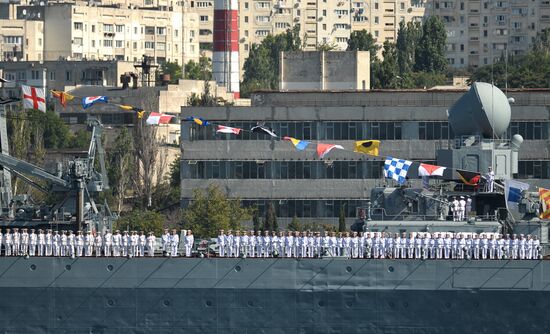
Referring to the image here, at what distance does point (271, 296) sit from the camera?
4884 cm

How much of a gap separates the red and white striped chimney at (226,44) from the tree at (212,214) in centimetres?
4734

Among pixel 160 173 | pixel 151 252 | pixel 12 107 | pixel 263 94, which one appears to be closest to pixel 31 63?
pixel 12 107

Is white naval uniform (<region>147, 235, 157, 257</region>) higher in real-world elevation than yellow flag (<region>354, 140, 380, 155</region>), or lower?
lower

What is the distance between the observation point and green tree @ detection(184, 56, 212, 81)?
6077 inches

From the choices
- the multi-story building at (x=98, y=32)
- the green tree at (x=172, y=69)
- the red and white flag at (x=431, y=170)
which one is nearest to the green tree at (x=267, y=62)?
the green tree at (x=172, y=69)

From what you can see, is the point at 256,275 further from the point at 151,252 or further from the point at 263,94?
the point at 263,94

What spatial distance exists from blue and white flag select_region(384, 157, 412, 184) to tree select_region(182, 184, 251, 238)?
16725 millimetres

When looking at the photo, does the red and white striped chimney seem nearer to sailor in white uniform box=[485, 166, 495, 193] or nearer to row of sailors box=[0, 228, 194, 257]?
sailor in white uniform box=[485, 166, 495, 193]

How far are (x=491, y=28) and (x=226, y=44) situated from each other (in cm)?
7763

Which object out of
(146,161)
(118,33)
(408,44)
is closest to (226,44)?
(146,161)

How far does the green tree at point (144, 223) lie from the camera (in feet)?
236

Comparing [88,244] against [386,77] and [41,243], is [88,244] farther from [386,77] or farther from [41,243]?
[386,77]

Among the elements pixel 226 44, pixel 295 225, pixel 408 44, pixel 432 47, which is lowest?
pixel 295 225

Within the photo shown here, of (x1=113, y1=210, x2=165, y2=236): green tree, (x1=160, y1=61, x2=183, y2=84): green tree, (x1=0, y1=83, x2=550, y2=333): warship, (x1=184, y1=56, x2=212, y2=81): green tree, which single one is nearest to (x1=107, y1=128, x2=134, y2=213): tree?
(x1=113, y1=210, x2=165, y2=236): green tree
